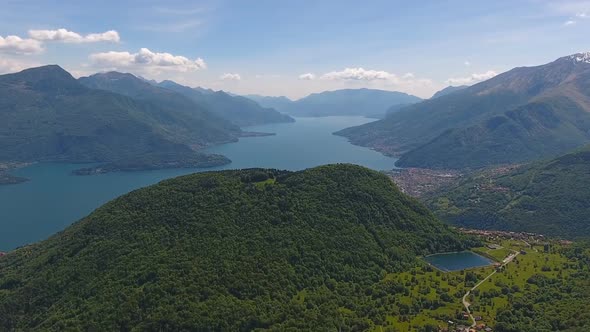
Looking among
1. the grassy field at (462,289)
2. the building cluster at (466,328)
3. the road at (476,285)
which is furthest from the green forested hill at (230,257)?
the road at (476,285)

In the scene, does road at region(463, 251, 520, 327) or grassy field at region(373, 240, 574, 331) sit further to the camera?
road at region(463, 251, 520, 327)

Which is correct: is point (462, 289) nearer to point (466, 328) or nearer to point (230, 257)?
point (466, 328)

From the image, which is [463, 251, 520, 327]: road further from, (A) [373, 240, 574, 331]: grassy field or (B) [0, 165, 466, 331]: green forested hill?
(B) [0, 165, 466, 331]: green forested hill

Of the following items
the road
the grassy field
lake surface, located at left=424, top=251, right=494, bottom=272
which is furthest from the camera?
lake surface, located at left=424, top=251, right=494, bottom=272

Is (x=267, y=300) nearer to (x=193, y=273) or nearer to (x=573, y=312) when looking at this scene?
(x=193, y=273)

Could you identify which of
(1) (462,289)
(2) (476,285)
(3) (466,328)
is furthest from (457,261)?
(3) (466,328)

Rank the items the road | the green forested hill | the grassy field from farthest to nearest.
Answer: the road
the grassy field
the green forested hill

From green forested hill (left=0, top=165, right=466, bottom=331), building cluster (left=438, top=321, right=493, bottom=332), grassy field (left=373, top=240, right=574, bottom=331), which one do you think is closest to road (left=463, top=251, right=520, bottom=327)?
grassy field (left=373, top=240, right=574, bottom=331)
